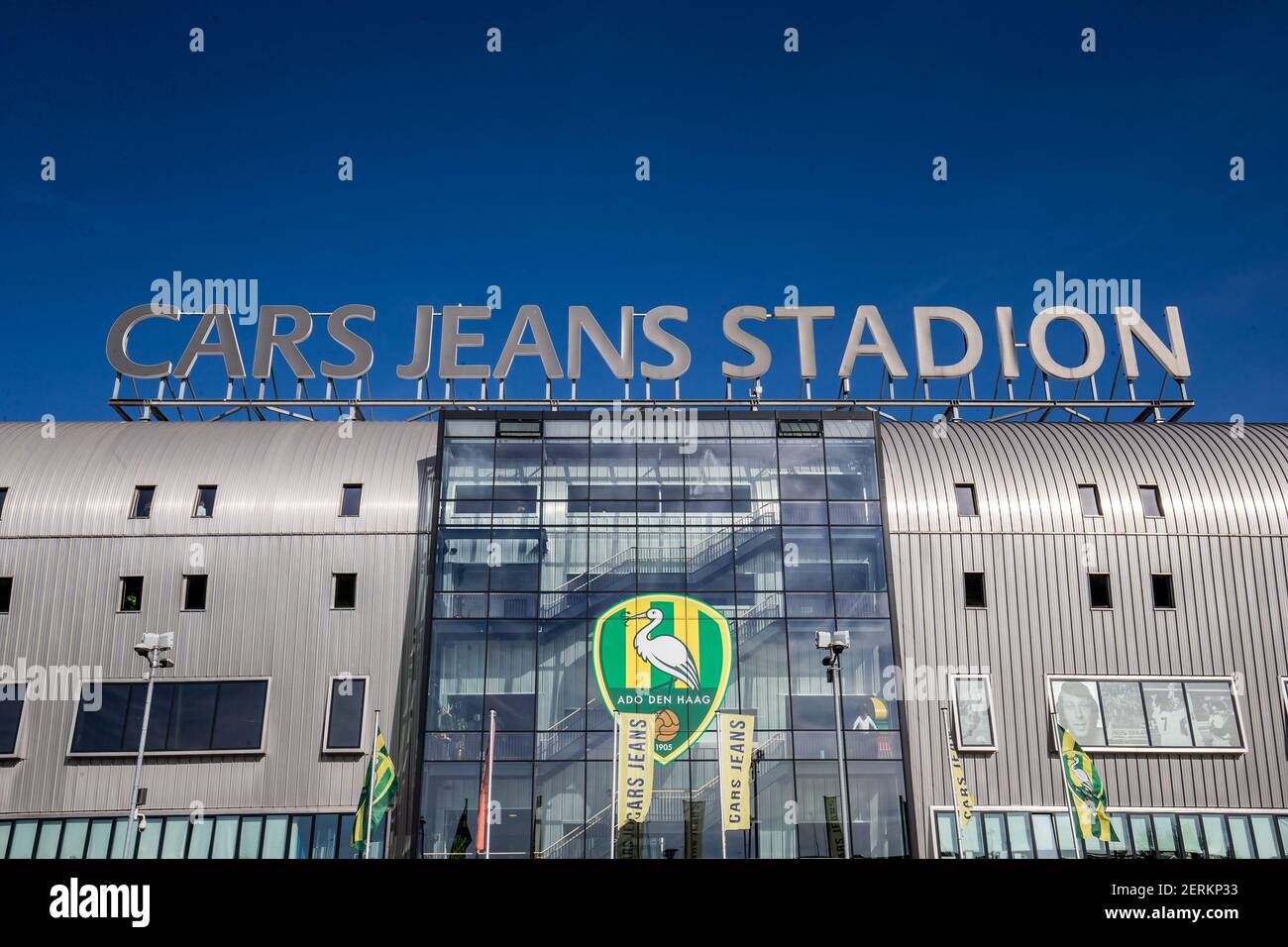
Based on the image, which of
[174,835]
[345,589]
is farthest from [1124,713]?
[174,835]

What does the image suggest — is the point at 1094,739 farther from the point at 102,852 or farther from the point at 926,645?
the point at 102,852

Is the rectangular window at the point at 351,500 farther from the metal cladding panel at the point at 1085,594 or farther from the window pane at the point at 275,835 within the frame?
the metal cladding panel at the point at 1085,594

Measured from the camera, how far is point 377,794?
4012 cm

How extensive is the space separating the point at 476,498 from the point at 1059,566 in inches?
1001

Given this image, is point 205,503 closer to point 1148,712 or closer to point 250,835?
point 250,835

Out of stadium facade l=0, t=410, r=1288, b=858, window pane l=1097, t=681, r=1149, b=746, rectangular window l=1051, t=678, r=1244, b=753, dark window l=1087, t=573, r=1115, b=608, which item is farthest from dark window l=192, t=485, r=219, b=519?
window pane l=1097, t=681, r=1149, b=746

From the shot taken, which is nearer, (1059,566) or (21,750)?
(21,750)

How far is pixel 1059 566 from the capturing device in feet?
160

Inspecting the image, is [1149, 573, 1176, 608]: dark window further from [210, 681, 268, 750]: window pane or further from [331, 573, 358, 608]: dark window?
[210, 681, 268, 750]: window pane

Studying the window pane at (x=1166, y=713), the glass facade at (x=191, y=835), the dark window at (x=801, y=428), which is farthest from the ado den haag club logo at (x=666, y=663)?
the window pane at (x=1166, y=713)

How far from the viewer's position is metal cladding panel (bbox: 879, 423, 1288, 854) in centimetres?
4578

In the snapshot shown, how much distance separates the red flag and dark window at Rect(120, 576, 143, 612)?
1702cm
